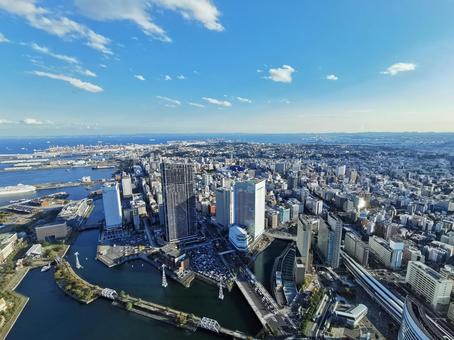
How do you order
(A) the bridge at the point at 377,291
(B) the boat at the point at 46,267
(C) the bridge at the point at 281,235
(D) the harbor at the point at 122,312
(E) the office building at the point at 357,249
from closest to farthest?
1. (D) the harbor at the point at 122,312
2. (A) the bridge at the point at 377,291
3. (B) the boat at the point at 46,267
4. (E) the office building at the point at 357,249
5. (C) the bridge at the point at 281,235

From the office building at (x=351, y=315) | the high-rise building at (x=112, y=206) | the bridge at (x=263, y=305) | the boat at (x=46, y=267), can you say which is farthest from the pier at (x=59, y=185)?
the office building at (x=351, y=315)

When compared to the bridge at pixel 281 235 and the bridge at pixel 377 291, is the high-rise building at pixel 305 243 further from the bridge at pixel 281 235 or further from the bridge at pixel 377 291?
the bridge at pixel 281 235

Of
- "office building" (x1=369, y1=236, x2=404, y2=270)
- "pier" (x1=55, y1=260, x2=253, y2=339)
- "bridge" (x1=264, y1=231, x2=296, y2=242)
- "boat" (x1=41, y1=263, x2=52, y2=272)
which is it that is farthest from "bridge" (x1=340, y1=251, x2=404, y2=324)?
"boat" (x1=41, y1=263, x2=52, y2=272)

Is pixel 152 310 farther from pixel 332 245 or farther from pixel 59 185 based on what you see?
pixel 59 185

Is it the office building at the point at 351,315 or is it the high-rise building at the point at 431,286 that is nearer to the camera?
the office building at the point at 351,315

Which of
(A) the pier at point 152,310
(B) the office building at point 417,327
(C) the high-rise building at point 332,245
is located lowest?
(A) the pier at point 152,310

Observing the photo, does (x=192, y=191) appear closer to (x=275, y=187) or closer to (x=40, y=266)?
(x=40, y=266)

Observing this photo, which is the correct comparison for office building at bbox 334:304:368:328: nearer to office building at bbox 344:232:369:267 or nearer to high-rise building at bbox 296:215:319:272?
high-rise building at bbox 296:215:319:272
